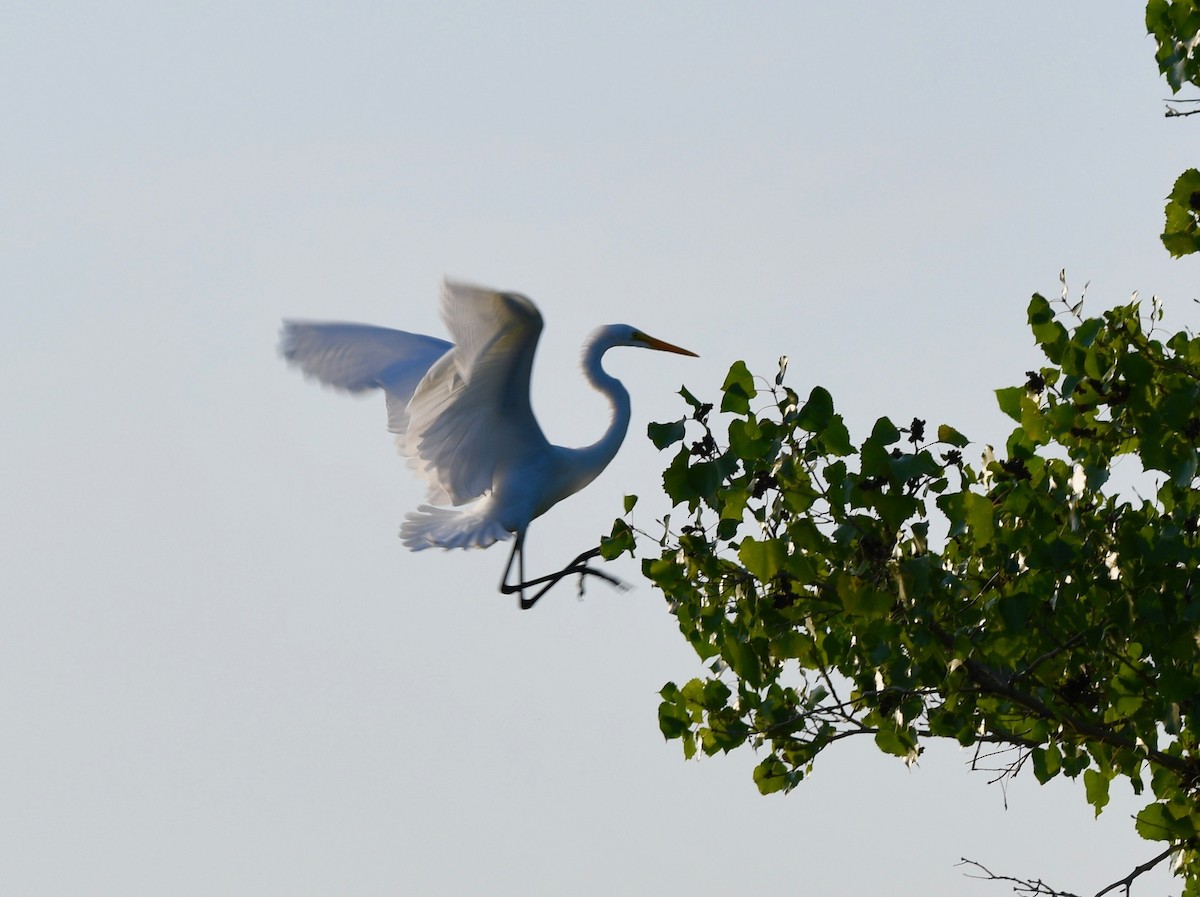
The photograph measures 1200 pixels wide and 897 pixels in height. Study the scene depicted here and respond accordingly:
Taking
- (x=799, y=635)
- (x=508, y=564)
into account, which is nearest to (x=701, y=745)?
(x=799, y=635)

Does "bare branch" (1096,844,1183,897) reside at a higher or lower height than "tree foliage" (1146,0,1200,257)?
lower

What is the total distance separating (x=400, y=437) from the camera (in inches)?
436

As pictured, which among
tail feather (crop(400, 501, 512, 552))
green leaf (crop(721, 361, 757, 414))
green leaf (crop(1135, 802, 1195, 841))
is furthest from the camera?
tail feather (crop(400, 501, 512, 552))

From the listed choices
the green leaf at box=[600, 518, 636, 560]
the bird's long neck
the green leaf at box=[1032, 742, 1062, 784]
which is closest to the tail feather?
the bird's long neck

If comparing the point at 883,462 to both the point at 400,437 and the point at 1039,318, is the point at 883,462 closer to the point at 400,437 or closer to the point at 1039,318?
the point at 1039,318

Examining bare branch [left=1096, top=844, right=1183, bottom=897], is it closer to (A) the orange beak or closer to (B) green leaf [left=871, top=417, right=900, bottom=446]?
(B) green leaf [left=871, top=417, right=900, bottom=446]

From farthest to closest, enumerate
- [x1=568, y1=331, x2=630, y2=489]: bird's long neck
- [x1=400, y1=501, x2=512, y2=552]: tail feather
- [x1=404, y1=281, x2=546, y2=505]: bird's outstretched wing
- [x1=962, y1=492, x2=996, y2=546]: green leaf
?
[x1=568, y1=331, x2=630, y2=489]: bird's long neck < [x1=400, y1=501, x2=512, y2=552]: tail feather < [x1=404, y1=281, x2=546, y2=505]: bird's outstretched wing < [x1=962, y1=492, x2=996, y2=546]: green leaf

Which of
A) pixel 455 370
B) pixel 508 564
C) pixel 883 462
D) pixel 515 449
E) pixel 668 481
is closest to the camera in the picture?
pixel 883 462

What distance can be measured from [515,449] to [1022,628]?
5.11 meters

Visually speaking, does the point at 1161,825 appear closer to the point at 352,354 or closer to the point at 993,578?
the point at 993,578

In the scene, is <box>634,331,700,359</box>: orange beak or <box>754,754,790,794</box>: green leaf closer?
<box>754,754,790,794</box>: green leaf

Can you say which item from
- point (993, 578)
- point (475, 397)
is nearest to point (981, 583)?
point (993, 578)

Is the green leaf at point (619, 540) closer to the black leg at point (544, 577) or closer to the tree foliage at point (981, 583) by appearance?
the tree foliage at point (981, 583)

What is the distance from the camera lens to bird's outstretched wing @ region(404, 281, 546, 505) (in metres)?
8.94
